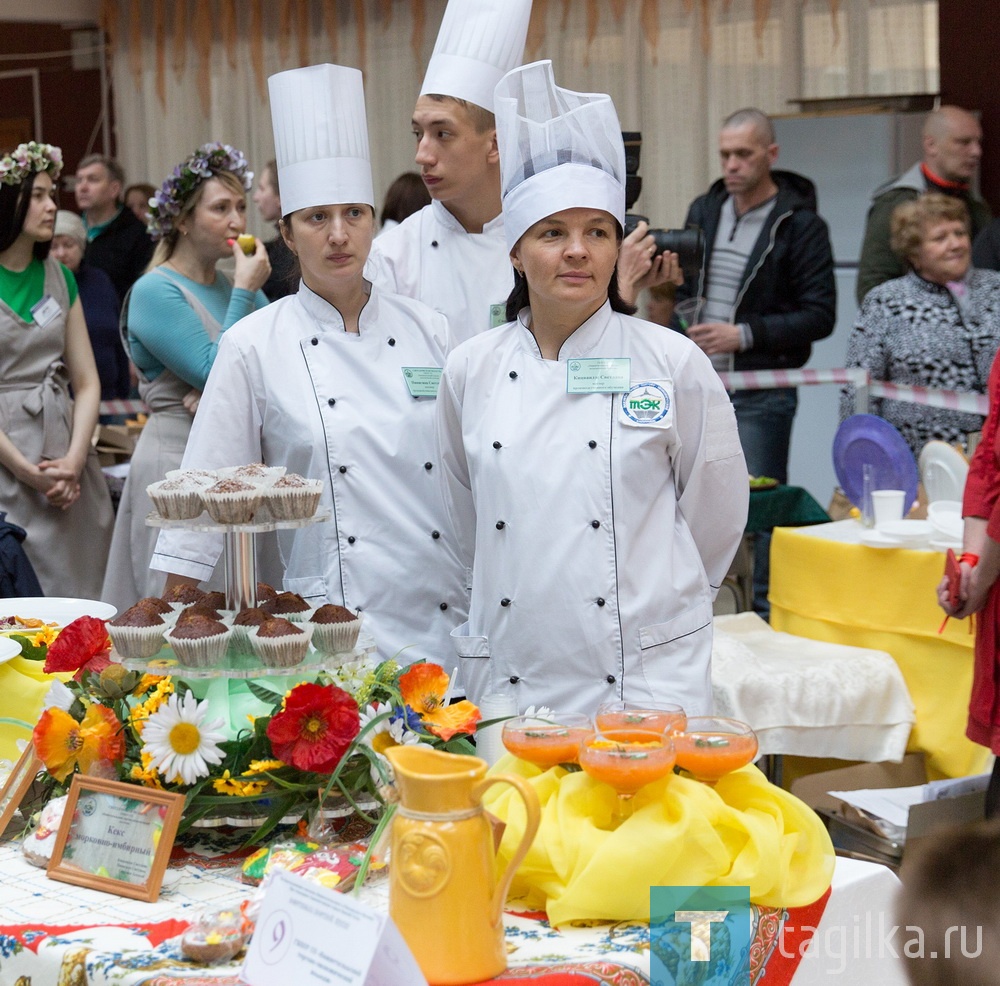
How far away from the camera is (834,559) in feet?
11.8

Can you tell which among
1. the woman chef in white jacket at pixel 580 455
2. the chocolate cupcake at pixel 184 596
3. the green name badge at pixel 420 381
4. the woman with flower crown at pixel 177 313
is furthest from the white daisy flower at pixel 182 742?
the woman with flower crown at pixel 177 313

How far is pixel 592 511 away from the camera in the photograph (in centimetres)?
203

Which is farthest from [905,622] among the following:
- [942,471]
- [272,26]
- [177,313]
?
[272,26]

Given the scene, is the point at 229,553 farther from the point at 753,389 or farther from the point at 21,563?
the point at 753,389

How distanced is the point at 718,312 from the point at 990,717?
2544mm

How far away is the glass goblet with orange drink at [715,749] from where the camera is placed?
144 centimetres

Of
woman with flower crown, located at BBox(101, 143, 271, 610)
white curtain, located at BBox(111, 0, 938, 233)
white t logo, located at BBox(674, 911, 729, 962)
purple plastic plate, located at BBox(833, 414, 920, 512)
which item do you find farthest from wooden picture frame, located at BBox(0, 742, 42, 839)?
white curtain, located at BBox(111, 0, 938, 233)

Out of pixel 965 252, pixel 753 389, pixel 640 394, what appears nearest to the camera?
pixel 640 394

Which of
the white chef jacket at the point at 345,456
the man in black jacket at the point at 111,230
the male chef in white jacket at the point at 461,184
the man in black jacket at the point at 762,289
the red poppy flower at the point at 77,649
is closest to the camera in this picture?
the red poppy flower at the point at 77,649

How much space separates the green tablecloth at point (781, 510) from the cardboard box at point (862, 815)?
1400 mm

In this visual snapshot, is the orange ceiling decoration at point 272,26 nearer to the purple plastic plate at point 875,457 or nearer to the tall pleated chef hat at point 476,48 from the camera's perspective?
the purple plastic plate at point 875,457

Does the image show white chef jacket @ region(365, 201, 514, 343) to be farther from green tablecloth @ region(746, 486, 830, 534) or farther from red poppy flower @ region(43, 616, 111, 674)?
green tablecloth @ region(746, 486, 830, 534)

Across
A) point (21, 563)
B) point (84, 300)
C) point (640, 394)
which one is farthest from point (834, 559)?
point (84, 300)

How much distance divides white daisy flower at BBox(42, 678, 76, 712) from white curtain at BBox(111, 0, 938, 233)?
571 cm
